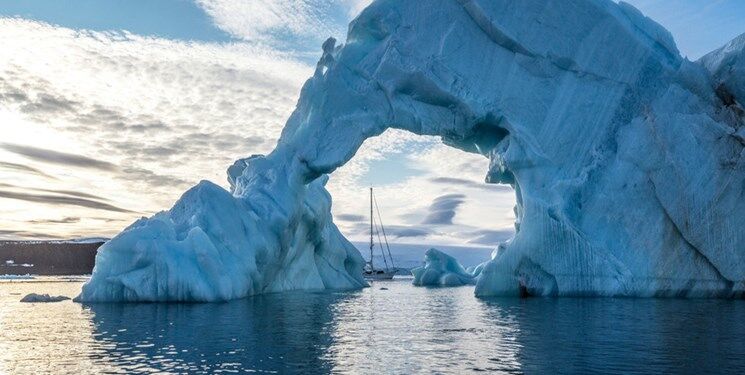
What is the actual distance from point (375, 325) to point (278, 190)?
1264 cm

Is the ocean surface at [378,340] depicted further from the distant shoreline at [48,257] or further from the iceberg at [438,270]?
the distant shoreline at [48,257]

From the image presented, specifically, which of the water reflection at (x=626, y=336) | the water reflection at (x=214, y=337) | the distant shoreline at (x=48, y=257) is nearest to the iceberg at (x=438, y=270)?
the water reflection at (x=626, y=336)

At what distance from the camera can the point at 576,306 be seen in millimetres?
21250

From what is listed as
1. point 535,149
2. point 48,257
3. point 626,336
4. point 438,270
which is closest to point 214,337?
point 626,336

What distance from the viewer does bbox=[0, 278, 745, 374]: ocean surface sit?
10.2 metres

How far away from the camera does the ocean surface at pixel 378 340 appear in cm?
1018

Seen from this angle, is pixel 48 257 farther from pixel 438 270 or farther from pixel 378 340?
pixel 378 340

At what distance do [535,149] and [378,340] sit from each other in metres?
15.3

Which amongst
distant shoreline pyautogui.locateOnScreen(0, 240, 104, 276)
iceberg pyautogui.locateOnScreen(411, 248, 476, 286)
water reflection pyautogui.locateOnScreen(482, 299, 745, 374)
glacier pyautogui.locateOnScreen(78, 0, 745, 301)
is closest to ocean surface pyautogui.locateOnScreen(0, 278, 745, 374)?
water reflection pyautogui.locateOnScreen(482, 299, 745, 374)

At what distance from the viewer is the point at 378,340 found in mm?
13469

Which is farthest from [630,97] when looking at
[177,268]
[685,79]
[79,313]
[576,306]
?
[79,313]

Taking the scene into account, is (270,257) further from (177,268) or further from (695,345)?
(695,345)

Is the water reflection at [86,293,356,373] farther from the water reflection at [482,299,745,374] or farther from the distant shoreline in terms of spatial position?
the distant shoreline

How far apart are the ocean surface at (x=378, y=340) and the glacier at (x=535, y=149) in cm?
352
